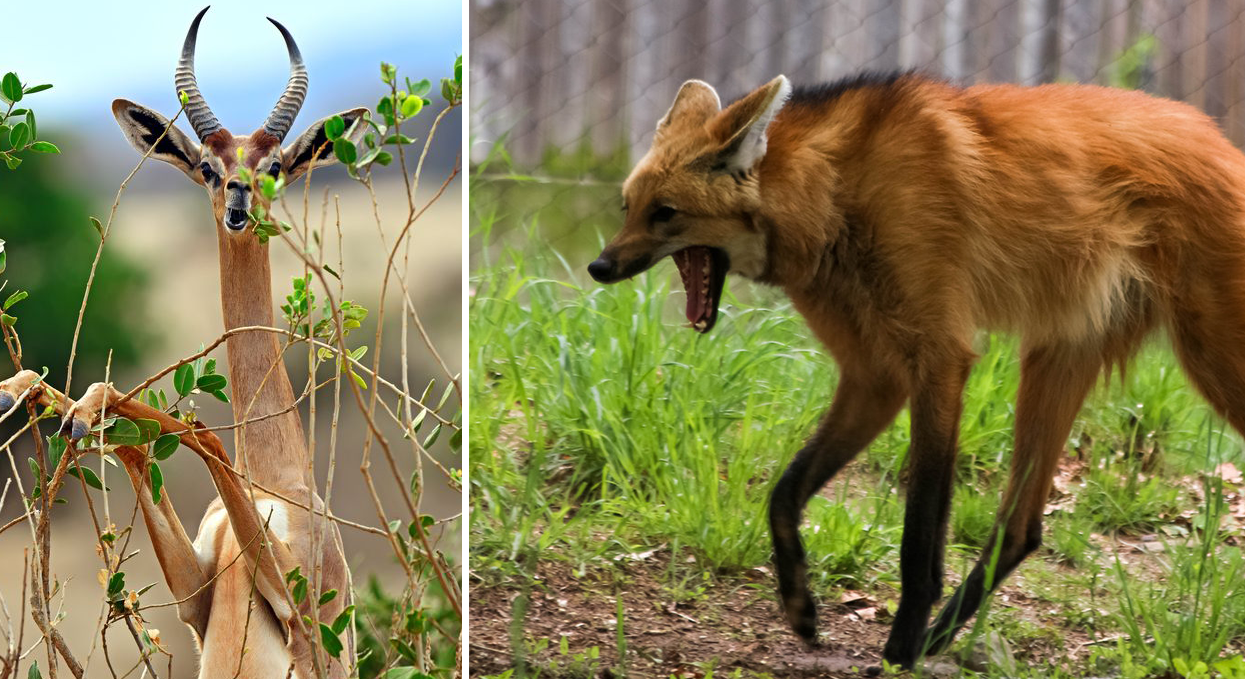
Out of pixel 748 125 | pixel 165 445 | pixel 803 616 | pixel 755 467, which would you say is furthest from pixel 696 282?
pixel 165 445

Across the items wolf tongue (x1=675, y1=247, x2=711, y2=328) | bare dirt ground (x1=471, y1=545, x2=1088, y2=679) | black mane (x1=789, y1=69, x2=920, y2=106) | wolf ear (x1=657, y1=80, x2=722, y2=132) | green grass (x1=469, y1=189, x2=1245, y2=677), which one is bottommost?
bare dirt ground (x1=471, y1=545, x2=1088, y2=679)

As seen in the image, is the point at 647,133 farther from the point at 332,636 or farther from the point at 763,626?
the point at 332,636

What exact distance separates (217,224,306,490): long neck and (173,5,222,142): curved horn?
172 mm

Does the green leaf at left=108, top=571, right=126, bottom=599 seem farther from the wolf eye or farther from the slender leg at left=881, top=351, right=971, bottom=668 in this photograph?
the slender leg at left=881, top=351, right=971, bottom=668

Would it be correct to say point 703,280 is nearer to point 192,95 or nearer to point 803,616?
point 803,616

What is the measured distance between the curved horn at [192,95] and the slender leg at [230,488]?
46 cm

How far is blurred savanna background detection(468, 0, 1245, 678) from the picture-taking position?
253cm

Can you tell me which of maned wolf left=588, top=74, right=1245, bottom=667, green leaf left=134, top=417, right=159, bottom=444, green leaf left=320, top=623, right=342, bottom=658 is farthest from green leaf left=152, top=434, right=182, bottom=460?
maned wolf left=588, top=74, right=1245, bottom=667

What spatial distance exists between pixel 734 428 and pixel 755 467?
165 millimetres

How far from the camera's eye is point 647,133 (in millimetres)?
3756

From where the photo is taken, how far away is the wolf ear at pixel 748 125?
2252mm

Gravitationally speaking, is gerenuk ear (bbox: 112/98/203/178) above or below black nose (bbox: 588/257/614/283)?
above

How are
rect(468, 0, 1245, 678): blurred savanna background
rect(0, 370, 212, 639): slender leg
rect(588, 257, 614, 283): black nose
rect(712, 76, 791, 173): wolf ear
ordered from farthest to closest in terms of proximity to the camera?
rect(468, 0, 1245, 678): blurred savanna background
rect(588, 257, 614, 283): black nose
rect(712, 76, 791, 173): wolf ear
rect(0, 370, 212, 639): slender leg

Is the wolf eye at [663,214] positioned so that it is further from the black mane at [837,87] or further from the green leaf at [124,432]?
the green leaf at [124,432]
